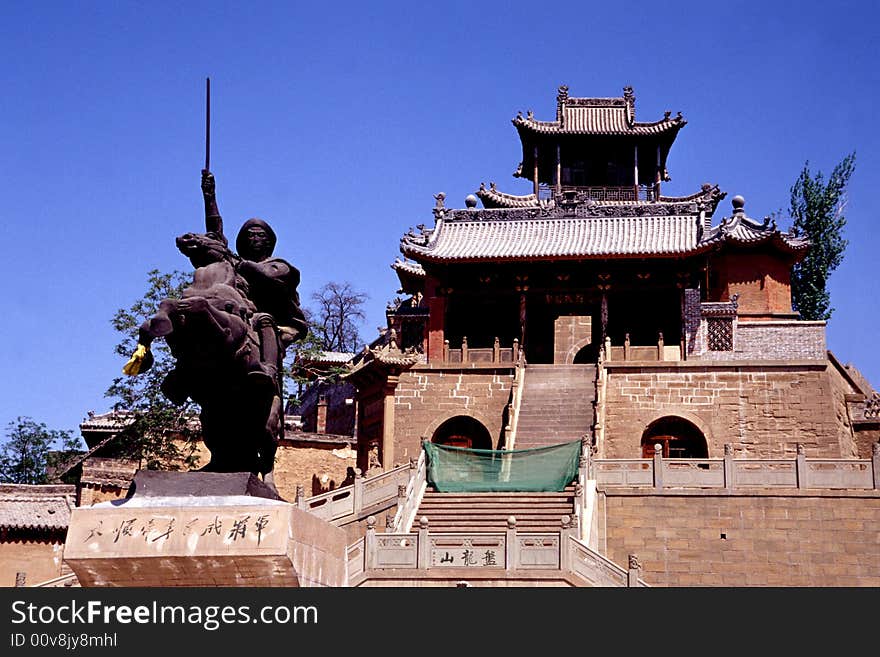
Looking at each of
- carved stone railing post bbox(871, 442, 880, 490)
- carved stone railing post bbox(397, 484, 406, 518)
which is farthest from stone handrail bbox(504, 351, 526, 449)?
carved stone railing post bbox(871, 442, 880, 490)

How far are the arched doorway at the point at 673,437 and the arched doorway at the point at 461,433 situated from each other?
14.6ft

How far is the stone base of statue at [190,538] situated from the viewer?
8391 millimetres

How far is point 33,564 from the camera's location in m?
30.7

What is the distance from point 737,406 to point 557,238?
25.0 ft

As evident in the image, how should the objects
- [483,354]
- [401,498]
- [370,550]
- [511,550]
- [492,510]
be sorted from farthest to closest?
[483,354] → [492,510] → [401,498] → [370,550] → [511,550]

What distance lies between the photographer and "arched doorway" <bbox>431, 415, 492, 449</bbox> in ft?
113

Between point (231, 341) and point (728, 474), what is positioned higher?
point (231, 341)

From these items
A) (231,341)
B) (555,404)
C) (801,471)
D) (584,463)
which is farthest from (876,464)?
(231,341)

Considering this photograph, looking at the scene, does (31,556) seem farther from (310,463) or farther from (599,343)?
(599,343)

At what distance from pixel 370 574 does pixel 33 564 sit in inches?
497

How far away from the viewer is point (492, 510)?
2538 cm

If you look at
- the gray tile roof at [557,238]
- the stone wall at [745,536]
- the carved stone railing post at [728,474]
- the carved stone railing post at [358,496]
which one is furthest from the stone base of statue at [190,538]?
the gray tile roof at [557,238]

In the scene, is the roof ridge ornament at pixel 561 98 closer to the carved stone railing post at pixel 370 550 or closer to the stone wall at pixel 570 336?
the stone wall at pixel 570 336
